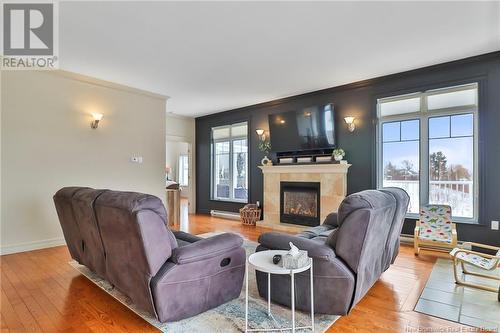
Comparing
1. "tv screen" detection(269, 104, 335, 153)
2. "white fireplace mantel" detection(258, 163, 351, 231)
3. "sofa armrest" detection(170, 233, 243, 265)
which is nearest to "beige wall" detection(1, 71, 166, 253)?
"white fireplace mantel" detection(258, 163, 351, 231)

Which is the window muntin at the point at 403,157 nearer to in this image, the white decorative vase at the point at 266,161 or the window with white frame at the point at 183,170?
the white decorative vase at the point at 266,161

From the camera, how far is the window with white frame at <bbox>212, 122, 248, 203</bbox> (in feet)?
23.7

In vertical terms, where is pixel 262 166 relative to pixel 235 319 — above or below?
above

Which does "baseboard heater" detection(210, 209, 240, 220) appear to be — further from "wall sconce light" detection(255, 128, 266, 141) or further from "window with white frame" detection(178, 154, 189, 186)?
"window with white frame" detection(178, 154, 189, 186)

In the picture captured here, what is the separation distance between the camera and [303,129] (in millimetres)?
5645

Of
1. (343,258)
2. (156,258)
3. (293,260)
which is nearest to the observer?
(293,260)

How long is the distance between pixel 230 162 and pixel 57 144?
405 centimetres

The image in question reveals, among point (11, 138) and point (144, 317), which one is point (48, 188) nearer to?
point (11, 138)

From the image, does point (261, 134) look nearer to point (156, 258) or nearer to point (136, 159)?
point (136, 159)

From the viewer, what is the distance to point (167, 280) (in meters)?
1.98

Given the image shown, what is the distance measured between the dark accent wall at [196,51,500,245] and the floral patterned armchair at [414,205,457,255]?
44cm

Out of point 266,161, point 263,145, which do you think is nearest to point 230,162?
point 263,145

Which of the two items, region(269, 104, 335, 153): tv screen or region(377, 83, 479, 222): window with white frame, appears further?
region(269, 104, 335, 153): tv screen

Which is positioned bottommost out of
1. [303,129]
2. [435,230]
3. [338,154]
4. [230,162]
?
[435,230]
